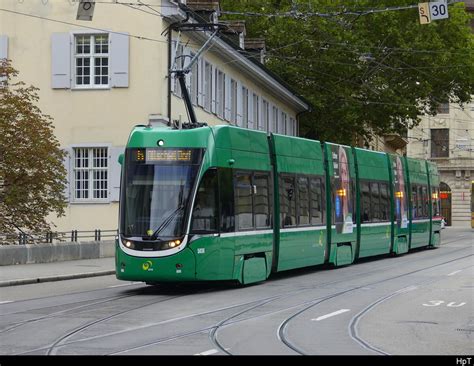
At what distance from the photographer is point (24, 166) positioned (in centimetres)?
2875

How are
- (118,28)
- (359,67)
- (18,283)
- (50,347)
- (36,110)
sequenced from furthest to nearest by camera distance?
1. (359,67)
2. (118,28)
3. (36,110)
4. (18,283)
5. (50,347)

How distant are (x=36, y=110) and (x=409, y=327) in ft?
59.1

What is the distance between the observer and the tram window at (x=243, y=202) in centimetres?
2011

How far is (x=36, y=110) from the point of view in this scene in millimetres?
29672

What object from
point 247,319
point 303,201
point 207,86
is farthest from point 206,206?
point 207,86

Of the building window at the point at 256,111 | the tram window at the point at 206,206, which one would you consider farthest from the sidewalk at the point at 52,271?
the building window at the point at 256,111

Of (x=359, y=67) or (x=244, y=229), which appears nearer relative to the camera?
(x=244, y=229)

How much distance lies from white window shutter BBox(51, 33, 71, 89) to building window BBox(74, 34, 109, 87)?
289 mm

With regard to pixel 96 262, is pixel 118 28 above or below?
above

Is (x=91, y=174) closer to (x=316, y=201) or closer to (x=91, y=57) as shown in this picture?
(x=91, y=57)

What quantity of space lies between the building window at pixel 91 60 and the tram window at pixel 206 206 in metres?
16.9

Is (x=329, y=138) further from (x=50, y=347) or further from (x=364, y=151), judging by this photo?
(x=50, y=347)

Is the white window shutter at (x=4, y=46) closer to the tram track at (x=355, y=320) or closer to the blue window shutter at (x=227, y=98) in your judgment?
the blue window shutter at (x=227, y=98)

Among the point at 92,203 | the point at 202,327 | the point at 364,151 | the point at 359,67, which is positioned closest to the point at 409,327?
the point at 202,327
